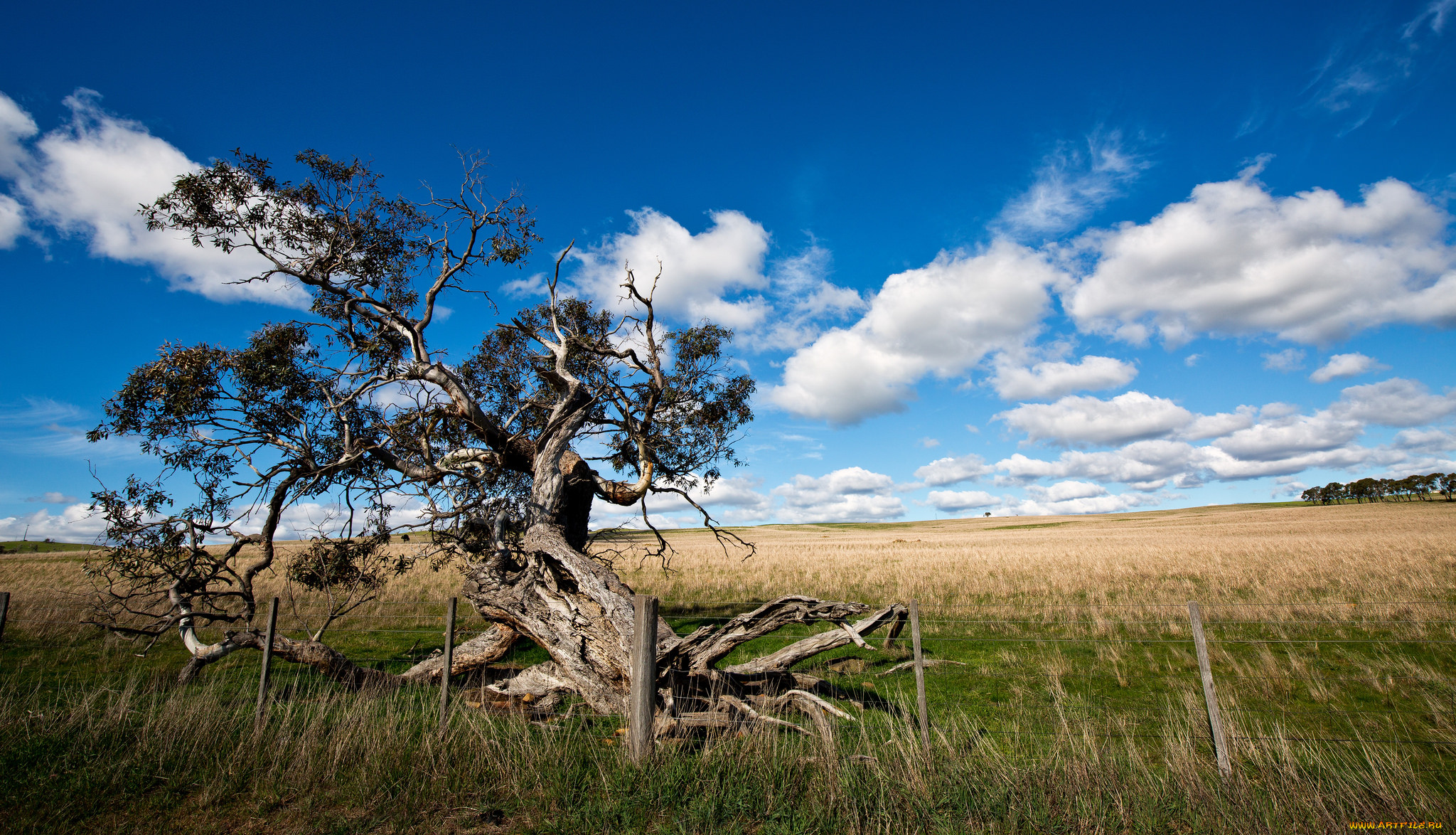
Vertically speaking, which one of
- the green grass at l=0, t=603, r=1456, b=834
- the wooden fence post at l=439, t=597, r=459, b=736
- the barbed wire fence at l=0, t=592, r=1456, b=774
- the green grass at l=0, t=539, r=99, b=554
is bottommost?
the barbed wire fence at l=0, t=592, r=1456, b=774

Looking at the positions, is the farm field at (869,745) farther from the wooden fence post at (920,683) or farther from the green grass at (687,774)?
the wooden fence post at (920,683)

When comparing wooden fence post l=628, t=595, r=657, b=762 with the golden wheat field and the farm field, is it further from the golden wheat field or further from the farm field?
the golden wheat field

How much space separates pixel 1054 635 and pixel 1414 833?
10.1 m

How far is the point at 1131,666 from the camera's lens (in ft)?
39.4

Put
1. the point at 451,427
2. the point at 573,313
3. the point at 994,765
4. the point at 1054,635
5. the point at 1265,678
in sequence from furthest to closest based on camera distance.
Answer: the point at 573,313 → the point at 451,427 → the point at 1054,635 → the point at 1265,678 → the point at 994,765

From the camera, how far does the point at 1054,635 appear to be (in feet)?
47.9

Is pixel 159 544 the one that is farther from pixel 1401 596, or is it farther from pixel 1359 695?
pixel 1401 596

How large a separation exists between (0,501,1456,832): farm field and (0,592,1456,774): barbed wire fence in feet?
0.26

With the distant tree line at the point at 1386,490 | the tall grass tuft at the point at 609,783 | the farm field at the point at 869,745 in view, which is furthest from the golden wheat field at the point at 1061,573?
the distant tree line at the point at 1386,490

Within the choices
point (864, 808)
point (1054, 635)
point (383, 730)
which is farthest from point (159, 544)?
point (1054, 635)

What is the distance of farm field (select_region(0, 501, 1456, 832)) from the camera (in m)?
5.20

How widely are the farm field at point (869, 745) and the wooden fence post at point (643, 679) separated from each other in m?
0.22

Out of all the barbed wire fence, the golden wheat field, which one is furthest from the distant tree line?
the barbed wire fence

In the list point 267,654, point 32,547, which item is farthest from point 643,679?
point 32,547
